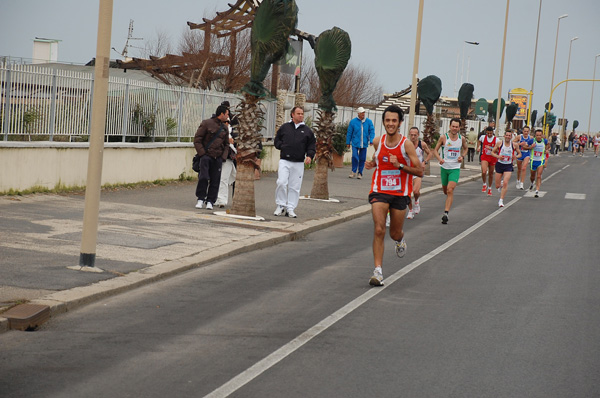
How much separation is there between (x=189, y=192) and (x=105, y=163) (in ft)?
6.52

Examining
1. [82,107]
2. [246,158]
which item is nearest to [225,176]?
[246,158]

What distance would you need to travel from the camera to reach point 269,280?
1028cm

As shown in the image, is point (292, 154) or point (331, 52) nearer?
point (292, 154)

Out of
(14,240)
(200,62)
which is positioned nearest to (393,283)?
(14,240)

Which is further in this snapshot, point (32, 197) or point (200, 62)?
point (200, 62)

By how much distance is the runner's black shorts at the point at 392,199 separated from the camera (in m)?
10.4

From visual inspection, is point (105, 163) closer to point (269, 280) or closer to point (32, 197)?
point (32, 197)

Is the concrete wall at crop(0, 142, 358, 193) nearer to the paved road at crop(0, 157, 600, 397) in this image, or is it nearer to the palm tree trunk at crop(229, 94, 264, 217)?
the palm tree trunk at crop(229, 94, 264, 217)

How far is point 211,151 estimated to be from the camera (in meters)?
16.4

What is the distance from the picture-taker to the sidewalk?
8805mm

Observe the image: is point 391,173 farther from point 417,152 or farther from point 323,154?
point 323,154

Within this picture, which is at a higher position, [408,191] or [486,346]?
[408,191]

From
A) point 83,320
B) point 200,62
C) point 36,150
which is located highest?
point 200,62

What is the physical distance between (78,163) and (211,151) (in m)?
3.04
